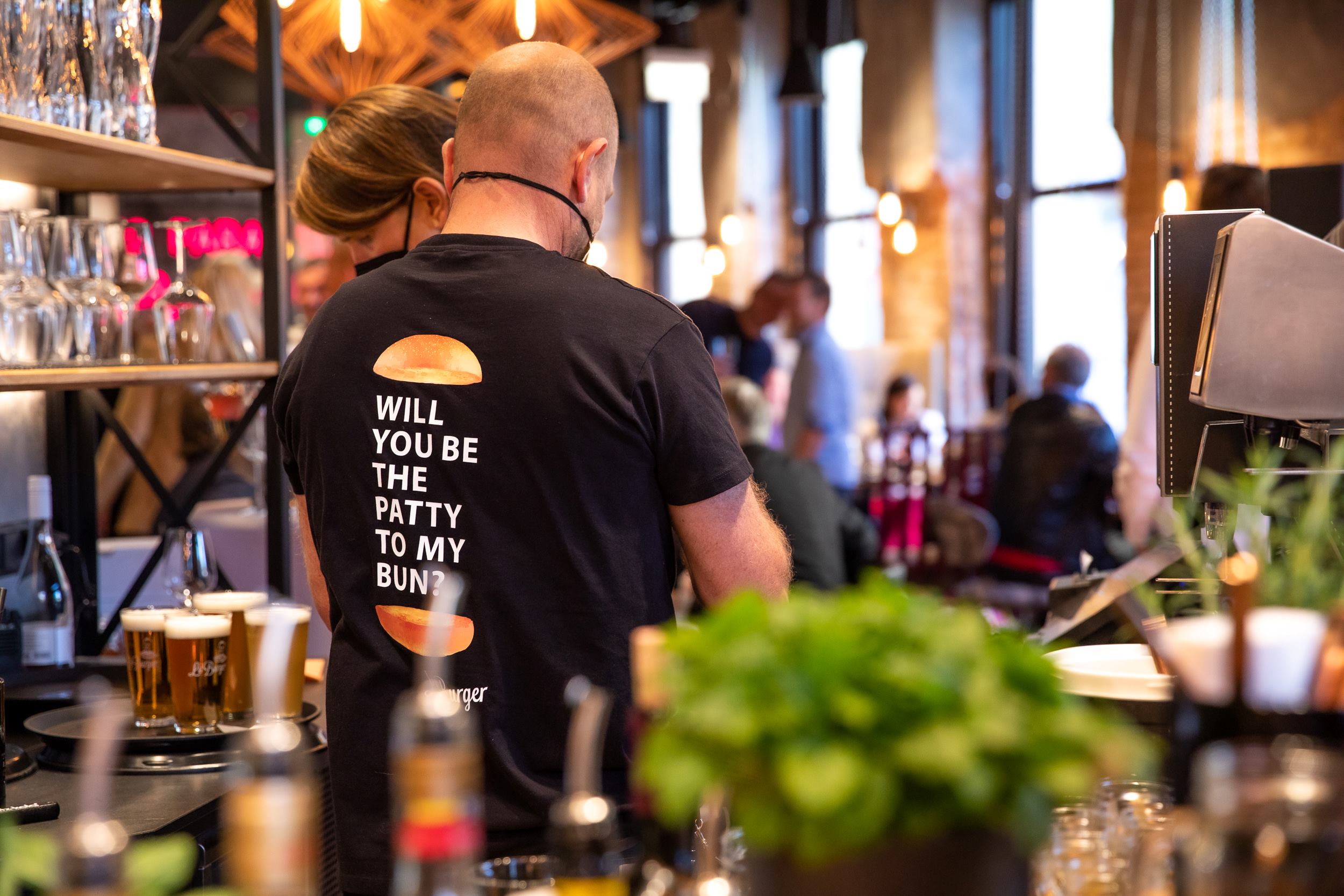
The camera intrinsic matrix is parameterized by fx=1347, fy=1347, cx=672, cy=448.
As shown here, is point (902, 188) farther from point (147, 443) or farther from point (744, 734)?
point (744, 734)

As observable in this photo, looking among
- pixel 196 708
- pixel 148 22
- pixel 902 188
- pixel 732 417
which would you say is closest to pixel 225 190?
pixel 148 22

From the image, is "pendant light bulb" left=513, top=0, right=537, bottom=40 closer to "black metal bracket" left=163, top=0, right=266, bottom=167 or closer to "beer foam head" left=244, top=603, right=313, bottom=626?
"black metal bracket" left=163, top=0, right=266, bottom=167

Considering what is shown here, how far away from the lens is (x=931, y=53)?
29.2 ft

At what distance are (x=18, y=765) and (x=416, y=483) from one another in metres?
0.79

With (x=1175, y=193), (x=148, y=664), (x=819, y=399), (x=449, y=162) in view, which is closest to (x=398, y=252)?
(x=449, y=162)

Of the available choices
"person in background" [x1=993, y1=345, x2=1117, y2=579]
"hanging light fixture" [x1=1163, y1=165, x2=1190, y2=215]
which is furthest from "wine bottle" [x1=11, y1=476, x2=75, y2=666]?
"hanging light fixture" [x1=1163, y1=165, x2=1190, y2=215]

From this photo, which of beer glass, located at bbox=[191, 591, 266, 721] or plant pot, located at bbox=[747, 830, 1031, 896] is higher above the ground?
plant pot, located at bbox=[747, 830, 1031, 896]

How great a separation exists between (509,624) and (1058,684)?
0.77 meters

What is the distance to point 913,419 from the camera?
779 cm

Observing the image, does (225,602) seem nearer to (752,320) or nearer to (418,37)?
(418,37)

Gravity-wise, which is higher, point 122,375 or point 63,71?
point 63,71

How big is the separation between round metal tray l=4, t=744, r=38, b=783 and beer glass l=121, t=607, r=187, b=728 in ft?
0.47

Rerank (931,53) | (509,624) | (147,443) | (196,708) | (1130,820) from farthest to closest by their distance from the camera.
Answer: (931,53) < (147,443) < (196,708) < (509,624) < (1130,820)

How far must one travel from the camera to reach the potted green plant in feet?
2.39
